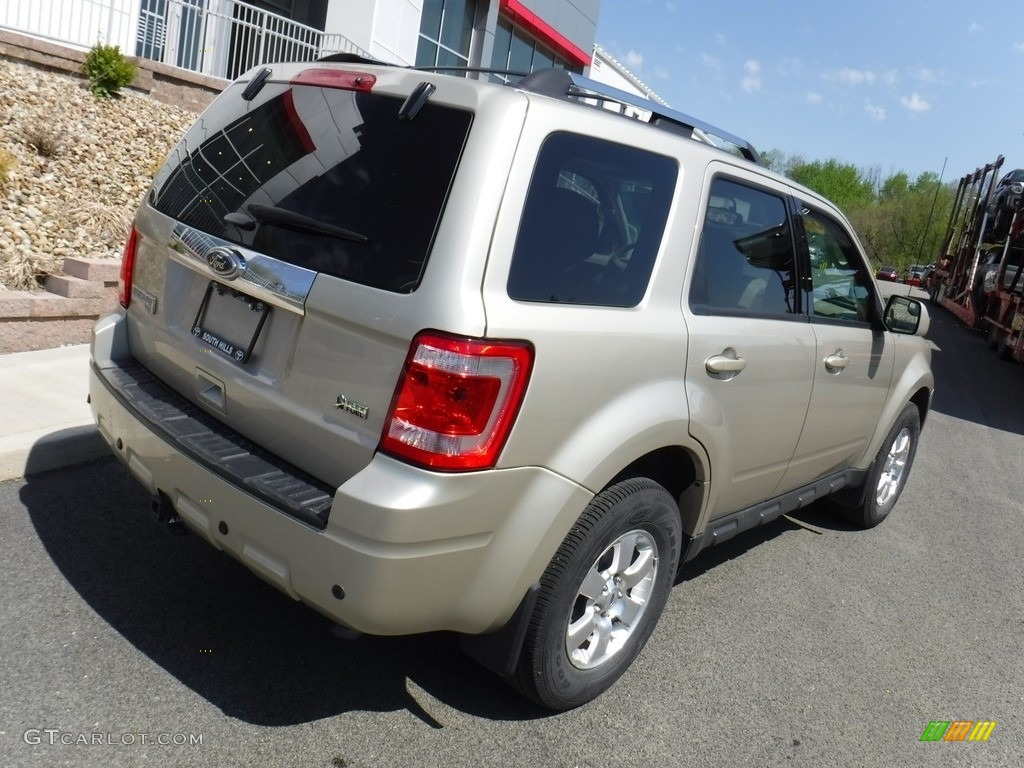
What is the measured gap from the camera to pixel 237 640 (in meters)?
3.31

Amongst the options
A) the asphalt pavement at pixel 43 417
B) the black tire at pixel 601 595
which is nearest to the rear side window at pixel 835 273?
the black tire at pixel 601 595

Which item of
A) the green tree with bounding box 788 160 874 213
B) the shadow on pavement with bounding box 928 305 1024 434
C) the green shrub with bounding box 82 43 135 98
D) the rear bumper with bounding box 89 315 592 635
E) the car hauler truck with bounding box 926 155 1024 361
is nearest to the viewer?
the rear bumper with bounding box 89 315 592 635

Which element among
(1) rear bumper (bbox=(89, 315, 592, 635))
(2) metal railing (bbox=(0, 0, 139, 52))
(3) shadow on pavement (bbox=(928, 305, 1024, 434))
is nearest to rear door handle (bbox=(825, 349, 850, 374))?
(1) rear bumper (bbox=(89, 315, 592, 635))

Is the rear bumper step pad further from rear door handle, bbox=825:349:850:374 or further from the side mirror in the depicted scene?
the side mirror

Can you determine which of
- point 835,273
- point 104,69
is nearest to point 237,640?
point 835,273

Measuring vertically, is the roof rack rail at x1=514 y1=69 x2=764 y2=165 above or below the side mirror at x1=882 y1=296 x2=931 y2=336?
above

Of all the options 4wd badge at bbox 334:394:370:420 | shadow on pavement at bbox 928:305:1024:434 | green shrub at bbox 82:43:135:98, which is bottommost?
shadow on pavement at bbox 928:305:1024:434

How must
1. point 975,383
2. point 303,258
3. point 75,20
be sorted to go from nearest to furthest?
point 303,258, point 75,20, point 975,383

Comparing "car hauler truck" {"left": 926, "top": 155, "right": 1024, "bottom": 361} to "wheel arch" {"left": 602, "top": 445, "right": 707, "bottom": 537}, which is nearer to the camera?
"wheel arch" {"left": 602, "top": 445, "right": 707, "bottom": 537}

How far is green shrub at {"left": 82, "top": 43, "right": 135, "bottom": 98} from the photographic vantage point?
10023 mm

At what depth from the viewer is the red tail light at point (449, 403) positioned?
248cm

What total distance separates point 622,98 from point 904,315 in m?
2.44

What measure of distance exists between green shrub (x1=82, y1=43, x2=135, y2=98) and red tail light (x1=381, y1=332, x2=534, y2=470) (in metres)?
9.18

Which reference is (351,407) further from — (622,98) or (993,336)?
(993,336)
